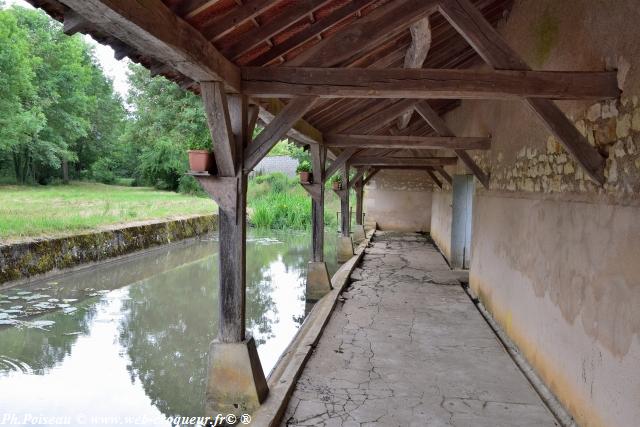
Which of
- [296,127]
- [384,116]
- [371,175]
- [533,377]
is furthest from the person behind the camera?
[371,175]

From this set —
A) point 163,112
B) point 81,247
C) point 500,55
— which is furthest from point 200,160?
point 163,112

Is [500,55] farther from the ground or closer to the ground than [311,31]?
closer to the ground

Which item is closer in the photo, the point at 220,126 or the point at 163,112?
the point at 220,126

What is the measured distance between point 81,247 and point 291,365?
7408 mm

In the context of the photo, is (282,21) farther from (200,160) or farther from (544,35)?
(544,35)

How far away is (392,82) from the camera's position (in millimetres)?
3352

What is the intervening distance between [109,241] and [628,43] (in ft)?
34.4

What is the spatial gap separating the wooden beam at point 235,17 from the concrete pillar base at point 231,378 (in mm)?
2181

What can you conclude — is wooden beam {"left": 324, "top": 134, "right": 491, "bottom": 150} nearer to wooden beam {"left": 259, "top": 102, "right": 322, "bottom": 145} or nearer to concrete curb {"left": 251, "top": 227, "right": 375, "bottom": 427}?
wooden beam {"left": 259, "top": 102, "right": 322, "bottom": 145}

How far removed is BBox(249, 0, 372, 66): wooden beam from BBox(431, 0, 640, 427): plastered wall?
1.60 m

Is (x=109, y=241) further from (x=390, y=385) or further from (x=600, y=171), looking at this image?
(x=600, y=171)

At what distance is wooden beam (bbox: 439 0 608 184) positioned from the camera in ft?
10.4

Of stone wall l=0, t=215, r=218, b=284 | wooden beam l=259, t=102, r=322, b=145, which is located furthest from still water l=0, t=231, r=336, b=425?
wooden beam l=259, t=102, r=322, b=145

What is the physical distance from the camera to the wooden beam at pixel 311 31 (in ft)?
11.0
